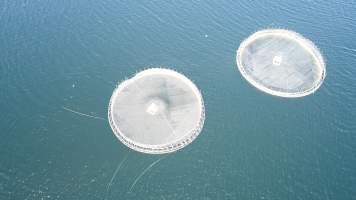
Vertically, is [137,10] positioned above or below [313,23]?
A: below

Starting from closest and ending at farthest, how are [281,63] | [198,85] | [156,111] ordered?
[156,111], [198,85], [281,63]

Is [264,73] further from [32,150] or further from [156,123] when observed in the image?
[32,150]

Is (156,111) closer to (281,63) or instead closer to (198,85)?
(198,85)

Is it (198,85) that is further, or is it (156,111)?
(198,85)

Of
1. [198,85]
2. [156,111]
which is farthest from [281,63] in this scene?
[156,111]

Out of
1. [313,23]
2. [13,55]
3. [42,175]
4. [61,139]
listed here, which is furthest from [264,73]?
[13,55]

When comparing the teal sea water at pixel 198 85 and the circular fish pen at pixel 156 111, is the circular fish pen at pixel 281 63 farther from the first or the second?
the circular fish pen at pixel 156 111
